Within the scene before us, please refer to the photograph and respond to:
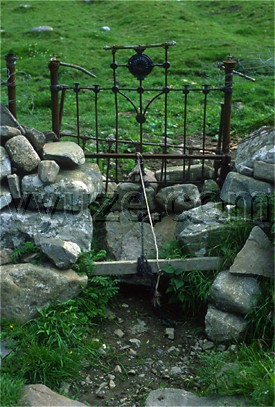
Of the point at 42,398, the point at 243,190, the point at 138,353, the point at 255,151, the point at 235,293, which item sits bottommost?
the point at 138,353

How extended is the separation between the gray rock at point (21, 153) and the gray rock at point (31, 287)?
0.94 metres

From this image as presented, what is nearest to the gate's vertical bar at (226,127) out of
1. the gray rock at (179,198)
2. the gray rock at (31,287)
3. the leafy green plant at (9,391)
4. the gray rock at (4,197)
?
the gray rock at (179,198)

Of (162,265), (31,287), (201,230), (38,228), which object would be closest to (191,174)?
(201,230)

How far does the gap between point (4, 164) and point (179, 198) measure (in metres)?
1.68

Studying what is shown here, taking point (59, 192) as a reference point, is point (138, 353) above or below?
below

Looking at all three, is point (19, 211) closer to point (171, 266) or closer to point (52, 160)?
point (52, 160)

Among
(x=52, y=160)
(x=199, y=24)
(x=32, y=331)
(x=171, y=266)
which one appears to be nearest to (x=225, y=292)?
(x=171, y=266)

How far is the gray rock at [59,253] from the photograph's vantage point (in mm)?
5109

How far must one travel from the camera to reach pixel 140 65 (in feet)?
20.2

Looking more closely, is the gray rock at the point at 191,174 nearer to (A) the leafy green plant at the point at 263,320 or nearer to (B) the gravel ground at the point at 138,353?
(B) the gravel ground at the point at 138,353

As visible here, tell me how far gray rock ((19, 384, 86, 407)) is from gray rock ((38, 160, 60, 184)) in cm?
182

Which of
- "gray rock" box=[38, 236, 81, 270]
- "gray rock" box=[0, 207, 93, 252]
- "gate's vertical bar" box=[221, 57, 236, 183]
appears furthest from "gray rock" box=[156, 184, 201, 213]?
"gray rock" box=[38, 236, 81, 270]

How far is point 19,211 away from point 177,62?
7.64m

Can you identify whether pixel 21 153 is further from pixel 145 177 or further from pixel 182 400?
pixel 182 400
